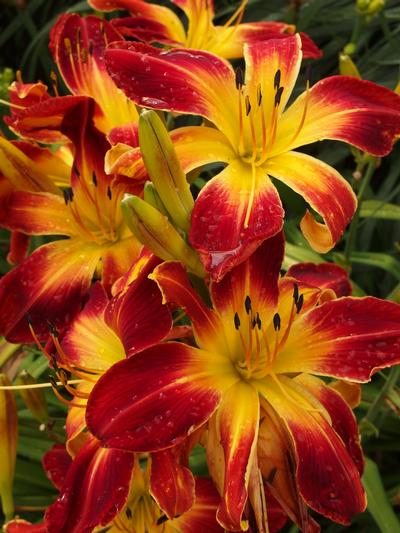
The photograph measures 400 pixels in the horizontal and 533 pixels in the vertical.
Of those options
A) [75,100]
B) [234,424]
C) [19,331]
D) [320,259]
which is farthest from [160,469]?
[320,259]

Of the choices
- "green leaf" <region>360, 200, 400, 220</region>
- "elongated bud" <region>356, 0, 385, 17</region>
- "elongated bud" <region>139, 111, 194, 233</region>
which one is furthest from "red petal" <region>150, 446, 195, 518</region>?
"elongated bud" <region>356, 0, 385, 17</region>

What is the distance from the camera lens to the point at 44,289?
1035 mm

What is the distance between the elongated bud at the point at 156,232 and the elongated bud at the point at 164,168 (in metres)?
0.02

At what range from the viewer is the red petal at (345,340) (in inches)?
32.8

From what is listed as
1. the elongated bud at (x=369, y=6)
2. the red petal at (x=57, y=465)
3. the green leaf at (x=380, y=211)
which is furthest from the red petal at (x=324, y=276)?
the elongated bud at (x=369, y=6)

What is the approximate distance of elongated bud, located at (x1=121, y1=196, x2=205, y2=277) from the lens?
2.37 ft

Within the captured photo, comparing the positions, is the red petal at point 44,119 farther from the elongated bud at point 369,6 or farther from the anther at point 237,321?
the elongated bud at point 369,6

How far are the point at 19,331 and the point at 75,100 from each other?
0.31 m

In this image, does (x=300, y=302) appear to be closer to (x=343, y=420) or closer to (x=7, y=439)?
(x=343, y=420)

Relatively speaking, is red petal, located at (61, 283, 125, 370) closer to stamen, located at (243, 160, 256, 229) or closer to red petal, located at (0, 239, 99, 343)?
red petal, located at (0, 239, 99, 343)

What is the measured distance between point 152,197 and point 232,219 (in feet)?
0.29

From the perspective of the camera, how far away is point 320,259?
1523mm

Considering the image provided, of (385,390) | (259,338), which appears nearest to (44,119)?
(259,338)

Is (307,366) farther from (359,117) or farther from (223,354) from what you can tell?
(359,117)
